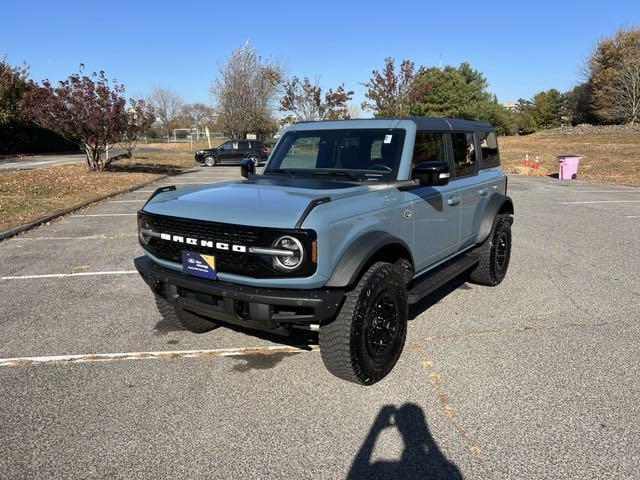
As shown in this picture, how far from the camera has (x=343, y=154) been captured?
167 inches

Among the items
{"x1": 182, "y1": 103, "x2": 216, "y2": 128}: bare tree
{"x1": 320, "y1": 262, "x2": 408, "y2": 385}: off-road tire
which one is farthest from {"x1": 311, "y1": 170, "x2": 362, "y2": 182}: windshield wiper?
{"x1": 182, "y1": 103, "x2": 216, "y2": 128}: bare tree

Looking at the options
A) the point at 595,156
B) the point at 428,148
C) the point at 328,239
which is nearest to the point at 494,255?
the point at 428,148

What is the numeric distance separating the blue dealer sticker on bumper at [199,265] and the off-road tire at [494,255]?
310 cm

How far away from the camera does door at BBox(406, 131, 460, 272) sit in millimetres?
3910

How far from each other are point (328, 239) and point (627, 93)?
149 feet

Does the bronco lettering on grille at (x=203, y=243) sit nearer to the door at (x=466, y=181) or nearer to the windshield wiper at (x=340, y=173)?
the windshield wiper at (x=340, y=173)

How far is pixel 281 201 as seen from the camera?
10.4 ft

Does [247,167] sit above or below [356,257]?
above

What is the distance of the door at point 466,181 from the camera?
15.4ft

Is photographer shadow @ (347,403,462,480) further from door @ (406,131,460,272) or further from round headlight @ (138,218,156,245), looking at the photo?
round headlight @ (138,218,156,245)

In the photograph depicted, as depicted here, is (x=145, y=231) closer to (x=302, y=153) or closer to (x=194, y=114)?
(x=302, y=153)

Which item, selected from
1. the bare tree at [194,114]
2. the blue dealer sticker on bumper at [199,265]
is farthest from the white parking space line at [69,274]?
the bare tree at [194,114]

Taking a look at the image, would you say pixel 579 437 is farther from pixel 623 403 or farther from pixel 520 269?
pixel 520 269

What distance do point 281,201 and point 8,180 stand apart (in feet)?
52.1
